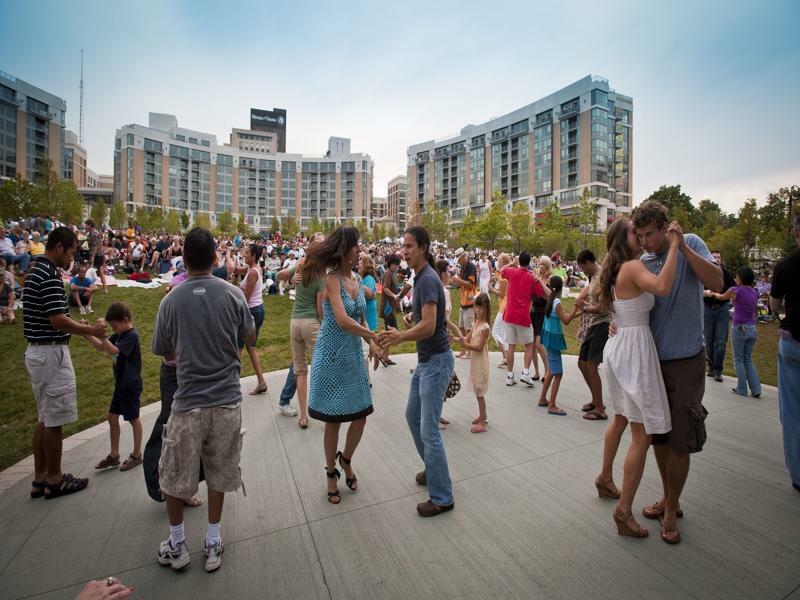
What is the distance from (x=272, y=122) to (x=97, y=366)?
162407 millimetres

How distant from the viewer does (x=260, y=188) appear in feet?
395

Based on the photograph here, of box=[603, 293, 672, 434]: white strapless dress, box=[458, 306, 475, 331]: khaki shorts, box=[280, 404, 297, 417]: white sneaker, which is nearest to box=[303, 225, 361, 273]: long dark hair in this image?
box=[603, 293, 672, 434]: white strapless dress

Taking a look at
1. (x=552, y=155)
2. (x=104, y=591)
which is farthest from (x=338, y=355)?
(x=552, y=155)

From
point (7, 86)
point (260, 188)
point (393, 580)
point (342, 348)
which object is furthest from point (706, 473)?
point (260, 188)

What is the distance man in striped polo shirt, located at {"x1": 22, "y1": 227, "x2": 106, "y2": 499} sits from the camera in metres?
3.15

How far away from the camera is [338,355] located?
314cm

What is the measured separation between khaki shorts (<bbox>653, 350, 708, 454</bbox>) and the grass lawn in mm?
5136

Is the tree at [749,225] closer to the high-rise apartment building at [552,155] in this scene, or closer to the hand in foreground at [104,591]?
the high-rise apartment building at [552,155]

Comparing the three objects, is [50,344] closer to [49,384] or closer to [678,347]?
[49,384]

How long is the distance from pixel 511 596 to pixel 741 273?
21.3ft

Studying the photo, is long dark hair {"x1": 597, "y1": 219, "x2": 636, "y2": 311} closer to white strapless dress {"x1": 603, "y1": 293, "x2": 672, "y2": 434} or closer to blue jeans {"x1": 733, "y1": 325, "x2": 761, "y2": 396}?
white strapless dress {"x1": 603, "y1": 293, "x2": 672, "y2": 434}

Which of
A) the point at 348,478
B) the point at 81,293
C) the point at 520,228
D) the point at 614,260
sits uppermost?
the point at 520,228

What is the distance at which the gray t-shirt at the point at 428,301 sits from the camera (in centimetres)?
307

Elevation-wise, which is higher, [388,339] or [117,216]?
[117,216]
